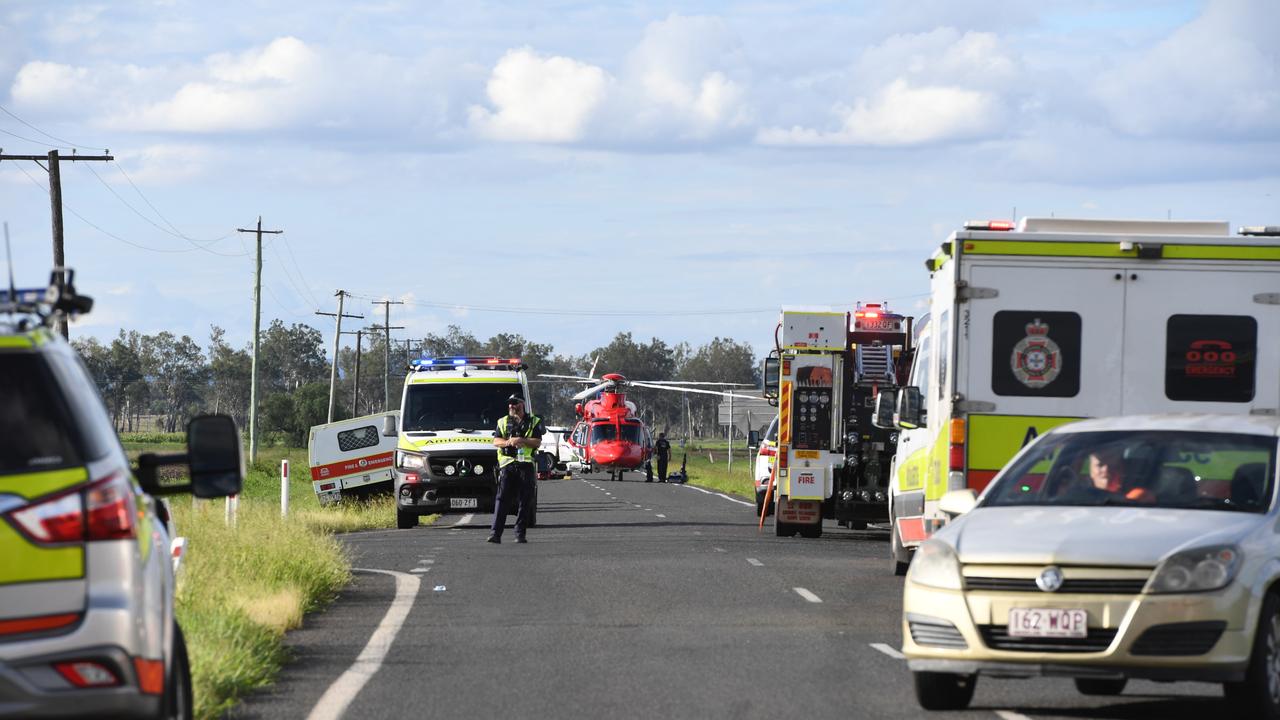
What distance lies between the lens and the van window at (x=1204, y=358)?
13844mm

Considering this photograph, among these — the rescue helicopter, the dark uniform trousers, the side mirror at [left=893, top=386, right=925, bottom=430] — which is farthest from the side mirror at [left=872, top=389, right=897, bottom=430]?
the rescue helicopter

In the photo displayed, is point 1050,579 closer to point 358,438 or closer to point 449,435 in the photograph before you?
point 449,435

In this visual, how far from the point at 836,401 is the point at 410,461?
7933 mm

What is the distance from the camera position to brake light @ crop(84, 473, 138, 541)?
596 cm

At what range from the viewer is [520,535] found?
2447 cm

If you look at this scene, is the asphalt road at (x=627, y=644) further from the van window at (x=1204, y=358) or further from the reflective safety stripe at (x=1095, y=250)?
the reflective safety stripe at (x=1095, y=250)

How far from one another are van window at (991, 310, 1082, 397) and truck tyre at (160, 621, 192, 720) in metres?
7.89

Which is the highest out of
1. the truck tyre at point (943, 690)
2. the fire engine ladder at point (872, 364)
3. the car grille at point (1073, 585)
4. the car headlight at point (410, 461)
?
the fire engine ladder at point (872, 364)

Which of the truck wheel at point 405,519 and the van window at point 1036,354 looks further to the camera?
the truck wheel at point 405,519

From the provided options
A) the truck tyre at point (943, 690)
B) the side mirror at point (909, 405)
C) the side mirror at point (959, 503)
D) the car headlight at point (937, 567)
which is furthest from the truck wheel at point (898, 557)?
the car headlight at point (937, 567)

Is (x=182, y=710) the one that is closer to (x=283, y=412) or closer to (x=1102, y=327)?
(x=1102, y=327)

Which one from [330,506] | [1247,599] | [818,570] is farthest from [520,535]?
[1247,599]

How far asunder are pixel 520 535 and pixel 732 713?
48.8ft

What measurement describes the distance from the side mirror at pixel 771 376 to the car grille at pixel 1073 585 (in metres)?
15.9
